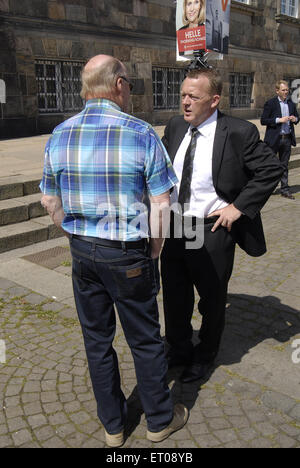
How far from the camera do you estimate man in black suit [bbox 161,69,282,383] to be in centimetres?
269

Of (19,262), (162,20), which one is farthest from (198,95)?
(162,20)

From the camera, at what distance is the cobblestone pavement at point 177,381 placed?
2498 mm

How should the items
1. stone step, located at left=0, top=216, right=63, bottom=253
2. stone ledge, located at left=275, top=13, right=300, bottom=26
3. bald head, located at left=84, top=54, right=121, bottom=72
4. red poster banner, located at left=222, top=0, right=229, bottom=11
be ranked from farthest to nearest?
stone ledge, located at left=275, top=13, right=300, bottom=26 → red poster banner, located at left=222, top=0, right=229, bottom=11 → stone step, located at left=0, top=216, right=63, bottom=253 → bald head, located at left=84, top=54, right=121, bottom=72

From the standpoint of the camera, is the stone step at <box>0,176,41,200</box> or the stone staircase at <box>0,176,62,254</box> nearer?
the stone staircase at <box>0,176,62,254</box>

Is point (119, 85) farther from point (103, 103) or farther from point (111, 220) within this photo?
point (111, 220)

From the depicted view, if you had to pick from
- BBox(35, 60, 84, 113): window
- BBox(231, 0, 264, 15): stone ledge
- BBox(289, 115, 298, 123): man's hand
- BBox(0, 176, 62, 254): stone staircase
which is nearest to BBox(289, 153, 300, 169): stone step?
BBox(289, 115, 298, 123): man's hand

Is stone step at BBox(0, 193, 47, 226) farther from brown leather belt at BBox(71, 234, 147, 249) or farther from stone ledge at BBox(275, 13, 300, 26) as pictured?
stone ledge at BBox(275, 13, 300, 26)

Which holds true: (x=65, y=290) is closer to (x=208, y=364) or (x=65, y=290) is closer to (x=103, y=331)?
(x=208, y=364)

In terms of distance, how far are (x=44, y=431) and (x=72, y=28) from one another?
11.2 meters

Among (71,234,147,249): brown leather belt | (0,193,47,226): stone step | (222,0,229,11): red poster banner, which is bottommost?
(0,193,47,226): stone step

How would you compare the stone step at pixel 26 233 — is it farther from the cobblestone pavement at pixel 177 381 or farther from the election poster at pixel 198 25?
the election poster at pixel 198 25

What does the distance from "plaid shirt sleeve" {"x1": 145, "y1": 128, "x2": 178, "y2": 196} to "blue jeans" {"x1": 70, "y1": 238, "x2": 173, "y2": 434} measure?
0.32 meters

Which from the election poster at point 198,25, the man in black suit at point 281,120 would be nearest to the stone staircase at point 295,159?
the man in black suit at point 281,120

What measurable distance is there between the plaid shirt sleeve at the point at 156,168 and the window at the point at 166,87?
43.1 feet
